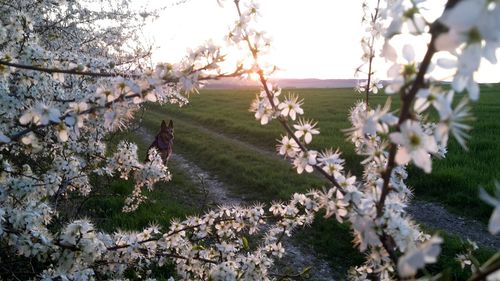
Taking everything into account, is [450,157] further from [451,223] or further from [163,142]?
[163,142]

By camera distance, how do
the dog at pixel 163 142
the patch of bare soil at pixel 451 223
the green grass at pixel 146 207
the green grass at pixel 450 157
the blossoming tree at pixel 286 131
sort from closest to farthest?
the blossoming tree at pixel 286 131, the green grass at pixel 146 207, the patch of bare soil at pixel 451 223, the green grass at pixel 450 157, the dog at pixel 163 142

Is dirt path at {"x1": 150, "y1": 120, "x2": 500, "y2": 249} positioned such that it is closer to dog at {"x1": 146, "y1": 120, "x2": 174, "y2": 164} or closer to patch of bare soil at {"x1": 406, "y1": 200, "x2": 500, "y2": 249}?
patch of bare soil at {"x1": 406, "y1": 200, "x2": 500, "y2": 249}

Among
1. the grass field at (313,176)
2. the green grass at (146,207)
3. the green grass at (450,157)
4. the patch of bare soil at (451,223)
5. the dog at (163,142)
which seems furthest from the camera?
the dog at (163,142)

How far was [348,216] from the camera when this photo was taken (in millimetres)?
1712

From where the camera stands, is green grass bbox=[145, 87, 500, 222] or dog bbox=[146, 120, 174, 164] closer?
green grass bbox=[145, 87, 500, 222]

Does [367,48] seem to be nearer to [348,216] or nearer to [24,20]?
[348,216]

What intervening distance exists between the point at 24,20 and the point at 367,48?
110 inches

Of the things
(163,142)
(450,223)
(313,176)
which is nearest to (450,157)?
(313,176)

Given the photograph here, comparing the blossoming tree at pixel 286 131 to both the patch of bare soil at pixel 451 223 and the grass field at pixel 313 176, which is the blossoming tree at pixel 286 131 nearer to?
the grass field at pixel 313 176

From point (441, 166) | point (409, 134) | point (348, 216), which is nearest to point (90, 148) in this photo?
point (348, 216)

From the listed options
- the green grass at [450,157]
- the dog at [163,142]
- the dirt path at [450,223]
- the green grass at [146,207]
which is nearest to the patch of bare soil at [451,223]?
the dirt path at [450,223]

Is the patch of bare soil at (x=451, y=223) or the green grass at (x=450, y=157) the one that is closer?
the patch of bare soil at (x=451, y=223)

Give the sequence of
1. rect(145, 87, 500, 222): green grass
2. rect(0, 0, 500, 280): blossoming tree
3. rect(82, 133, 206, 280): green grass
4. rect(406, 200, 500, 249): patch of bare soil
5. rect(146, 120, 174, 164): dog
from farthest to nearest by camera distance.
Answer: rect(146, 120, 174, 164): dog → rect(145, 87, 500, 222): green grass → rect(406, 200, 500, 249): patch of bare soil → rect(82, 133, 206, 280): green grass → rect(0, 0, 500, 280): blossoming tree

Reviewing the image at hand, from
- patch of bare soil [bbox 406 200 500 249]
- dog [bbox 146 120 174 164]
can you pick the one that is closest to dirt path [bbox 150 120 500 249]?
patch of bare soil [bbox 406 200 500 249]
